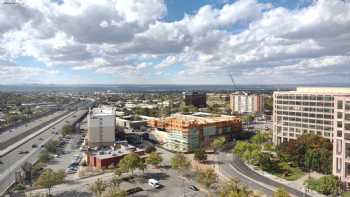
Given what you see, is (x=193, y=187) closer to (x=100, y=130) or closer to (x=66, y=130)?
(x=100, y=130)

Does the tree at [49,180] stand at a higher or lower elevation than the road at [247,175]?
higher

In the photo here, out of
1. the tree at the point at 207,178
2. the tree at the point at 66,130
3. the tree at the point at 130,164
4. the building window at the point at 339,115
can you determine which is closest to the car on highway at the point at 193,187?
the tree at the point at 207,178

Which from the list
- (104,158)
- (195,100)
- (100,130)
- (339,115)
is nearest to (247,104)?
(195,100)

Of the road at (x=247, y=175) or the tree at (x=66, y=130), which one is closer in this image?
the road at (x=247, y=175)

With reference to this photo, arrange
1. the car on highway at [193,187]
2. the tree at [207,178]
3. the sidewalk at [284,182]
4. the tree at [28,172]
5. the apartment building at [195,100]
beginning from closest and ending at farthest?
the sidewalk at [284,182] < the tree at [207,178] < the car on highway at [193,187] < the tree at [28,172] < the apartment building at [195,100]

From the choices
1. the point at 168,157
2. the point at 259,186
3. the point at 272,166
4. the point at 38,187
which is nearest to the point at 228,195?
the point at 259,186

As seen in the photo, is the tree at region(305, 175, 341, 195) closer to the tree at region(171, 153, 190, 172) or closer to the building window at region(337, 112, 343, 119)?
the building window at region(337, 112, 343, 119)

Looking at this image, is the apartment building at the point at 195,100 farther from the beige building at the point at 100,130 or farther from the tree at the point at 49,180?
the tree at the point at 49,180
